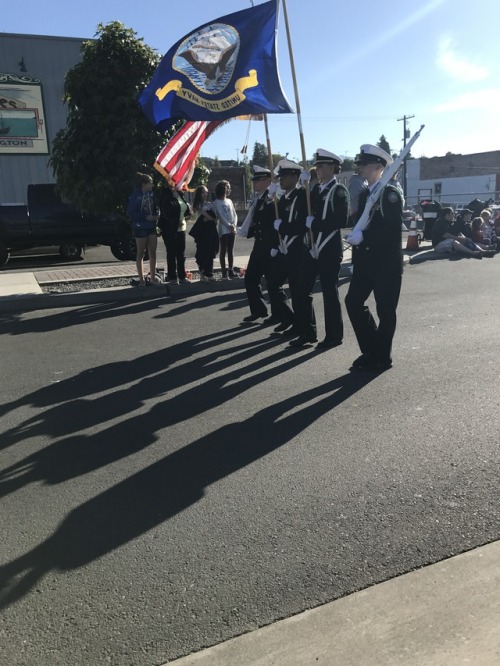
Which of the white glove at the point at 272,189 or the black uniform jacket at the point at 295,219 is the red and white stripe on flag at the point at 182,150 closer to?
the white glove at the point at 272,189

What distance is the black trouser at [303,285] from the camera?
6191 millimetres

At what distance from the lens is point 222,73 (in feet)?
23.4

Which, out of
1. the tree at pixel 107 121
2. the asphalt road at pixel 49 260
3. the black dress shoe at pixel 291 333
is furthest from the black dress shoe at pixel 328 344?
the asphalt road at pixel 49 260

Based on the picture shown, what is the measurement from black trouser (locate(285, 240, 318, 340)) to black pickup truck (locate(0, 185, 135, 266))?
8259 mm

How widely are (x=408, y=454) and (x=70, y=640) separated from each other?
2.31m

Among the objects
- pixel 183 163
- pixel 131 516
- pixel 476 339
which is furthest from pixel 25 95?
pixel 131 516

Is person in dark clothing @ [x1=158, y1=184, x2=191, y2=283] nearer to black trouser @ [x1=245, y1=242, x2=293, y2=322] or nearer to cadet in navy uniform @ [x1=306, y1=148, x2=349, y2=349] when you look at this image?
black trouser @ [x1=245, y1=242, x2=293, y2=322]

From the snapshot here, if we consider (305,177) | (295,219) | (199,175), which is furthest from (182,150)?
(305,177)

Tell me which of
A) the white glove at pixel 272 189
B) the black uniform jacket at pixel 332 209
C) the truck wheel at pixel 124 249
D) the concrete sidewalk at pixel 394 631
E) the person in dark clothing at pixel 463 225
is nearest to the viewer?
the concrete sidewalk at pixel 394 631

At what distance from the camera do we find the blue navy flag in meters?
6.87

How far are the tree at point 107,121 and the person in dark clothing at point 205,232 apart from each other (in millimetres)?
1104

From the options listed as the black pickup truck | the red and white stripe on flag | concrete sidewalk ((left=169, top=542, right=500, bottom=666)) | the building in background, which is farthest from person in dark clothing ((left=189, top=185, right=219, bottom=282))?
the building in background

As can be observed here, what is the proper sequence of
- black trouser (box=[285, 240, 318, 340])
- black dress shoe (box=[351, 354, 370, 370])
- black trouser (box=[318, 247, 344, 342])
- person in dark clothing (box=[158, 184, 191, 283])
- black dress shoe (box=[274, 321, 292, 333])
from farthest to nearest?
person in dark clothing (box=[158, 184, 191, 283]) < black dress shoe (box=[274, 321, 292, 333]) < black trouser (box=[285, 240, 318, 340]) < black trouser (box=[318, 247, 344, 342]) < black dress shoe (box=[351, 354, 370, 370])

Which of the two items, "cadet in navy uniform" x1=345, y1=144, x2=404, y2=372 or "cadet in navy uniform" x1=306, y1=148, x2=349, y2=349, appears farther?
"cadet in navy uniform" x1=306, y1=148, x2=349, y2=349
